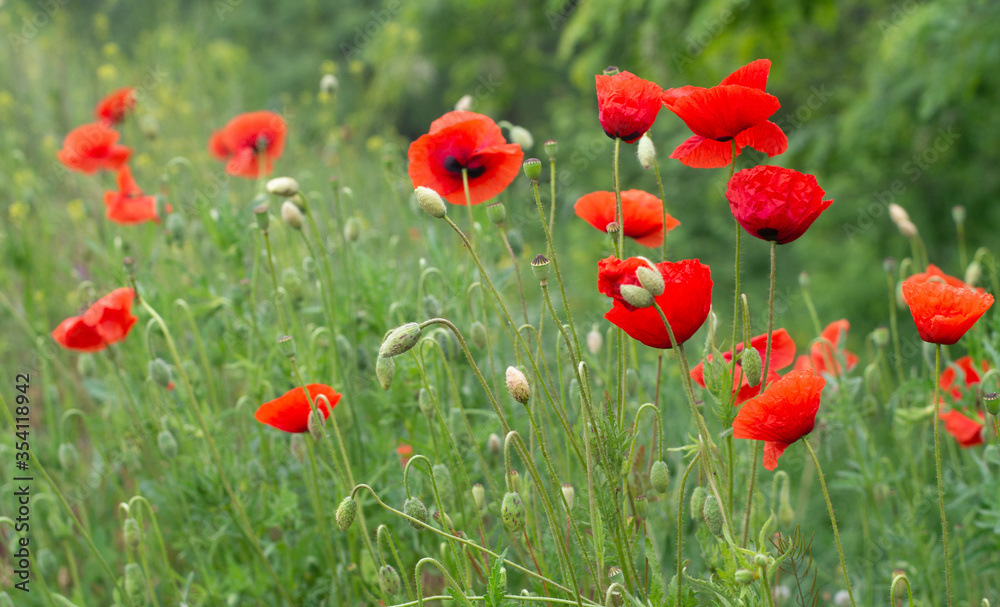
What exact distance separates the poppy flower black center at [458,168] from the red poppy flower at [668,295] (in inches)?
19.6

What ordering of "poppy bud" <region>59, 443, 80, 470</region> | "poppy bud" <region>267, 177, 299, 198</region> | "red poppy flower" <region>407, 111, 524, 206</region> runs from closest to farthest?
"red poppy flower" <region>407, 111, 524, 206</region> → "poppy bud" <region>267, 177, 299, 198</region> → "poppy bud" <region>59, 443, 80, 470</region>

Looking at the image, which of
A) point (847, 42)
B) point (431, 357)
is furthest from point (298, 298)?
point (847, 42)

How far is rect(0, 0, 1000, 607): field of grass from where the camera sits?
117 cm

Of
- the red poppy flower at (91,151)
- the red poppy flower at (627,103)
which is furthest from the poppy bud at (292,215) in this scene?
the red poppy flower at (91,151)

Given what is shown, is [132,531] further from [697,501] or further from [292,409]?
[697,501]

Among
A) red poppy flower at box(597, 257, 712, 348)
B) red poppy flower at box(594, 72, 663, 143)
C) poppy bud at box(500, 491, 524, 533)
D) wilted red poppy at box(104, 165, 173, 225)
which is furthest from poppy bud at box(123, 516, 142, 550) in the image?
wilted red poppy at box(104, 165, 173, 225)

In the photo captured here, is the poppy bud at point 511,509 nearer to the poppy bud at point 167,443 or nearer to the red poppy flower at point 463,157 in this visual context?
the red poppy flower at point 463,157

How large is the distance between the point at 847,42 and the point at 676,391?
3840mm

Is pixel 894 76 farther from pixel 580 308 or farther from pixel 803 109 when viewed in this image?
pixel 580 308

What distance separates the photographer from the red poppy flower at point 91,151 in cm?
272

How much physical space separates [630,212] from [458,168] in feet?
1.05

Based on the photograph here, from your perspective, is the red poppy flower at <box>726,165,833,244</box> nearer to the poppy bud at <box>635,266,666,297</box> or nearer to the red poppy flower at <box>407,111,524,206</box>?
the poppy bud at <box>635,266,666,297</box>

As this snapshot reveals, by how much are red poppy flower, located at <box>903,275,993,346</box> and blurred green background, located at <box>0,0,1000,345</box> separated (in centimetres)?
138

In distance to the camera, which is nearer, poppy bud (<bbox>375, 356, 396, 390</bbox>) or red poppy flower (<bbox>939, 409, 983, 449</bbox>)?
poppy bud (<bbox>375, 356, 396, 390</bbox>)
